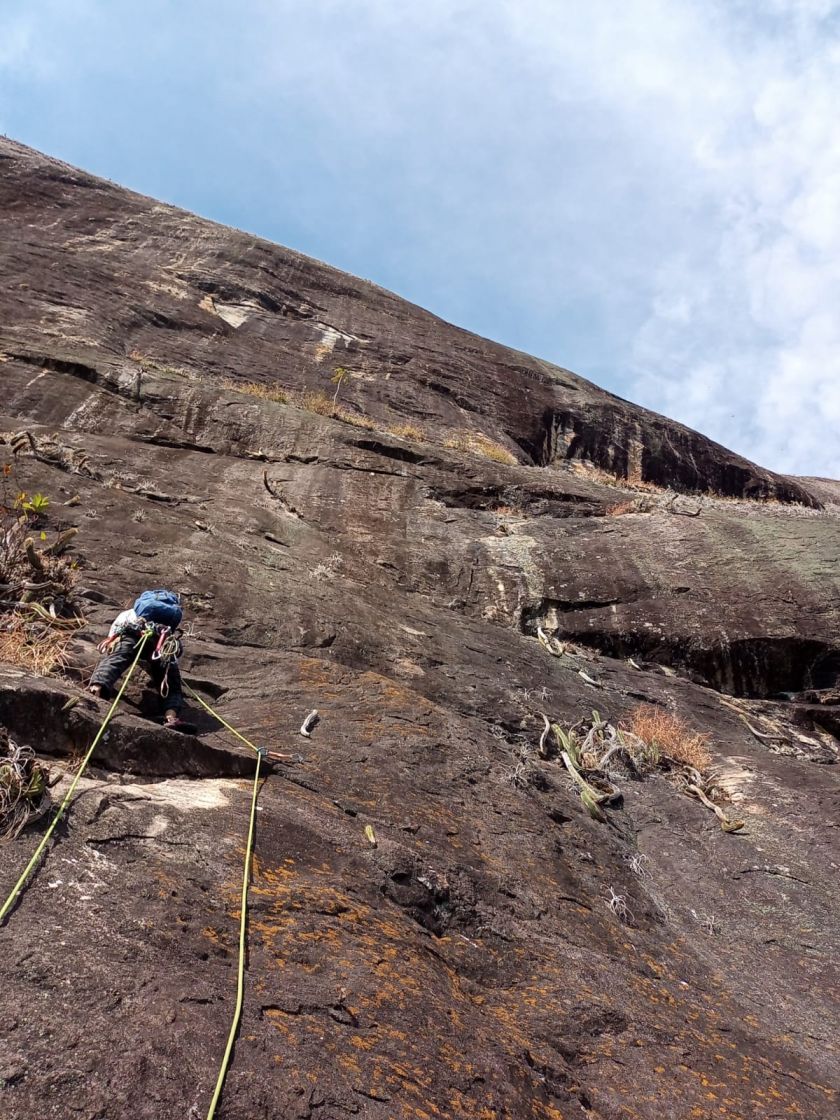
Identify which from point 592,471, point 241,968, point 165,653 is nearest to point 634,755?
point 165,653

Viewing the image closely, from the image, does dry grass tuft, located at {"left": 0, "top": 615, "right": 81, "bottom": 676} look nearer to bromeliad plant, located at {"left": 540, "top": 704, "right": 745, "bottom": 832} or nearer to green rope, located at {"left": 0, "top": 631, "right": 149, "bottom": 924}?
green rope, located at {"left": 0, "top": 631, "right": 149, "bottom": 924}

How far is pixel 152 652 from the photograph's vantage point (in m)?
5.32

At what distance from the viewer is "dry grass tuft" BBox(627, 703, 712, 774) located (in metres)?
7.50

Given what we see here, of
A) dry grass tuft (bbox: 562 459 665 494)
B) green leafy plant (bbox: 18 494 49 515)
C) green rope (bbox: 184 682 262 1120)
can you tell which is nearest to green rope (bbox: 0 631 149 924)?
green rope (bbox: 184 682 262 1120)

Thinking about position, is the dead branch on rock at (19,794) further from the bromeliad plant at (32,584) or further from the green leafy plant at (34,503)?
the green leafy plant at (34,503)

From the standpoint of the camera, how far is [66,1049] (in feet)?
6.81

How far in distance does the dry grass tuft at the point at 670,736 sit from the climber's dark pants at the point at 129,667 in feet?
15.7

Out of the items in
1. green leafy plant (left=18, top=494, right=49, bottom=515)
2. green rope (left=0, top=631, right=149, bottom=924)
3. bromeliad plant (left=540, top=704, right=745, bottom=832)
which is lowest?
bromeliad plant (left=540, top=704, right=745, bottom=832)

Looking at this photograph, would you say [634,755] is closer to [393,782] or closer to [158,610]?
[393,782]

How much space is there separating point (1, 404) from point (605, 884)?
394 inches

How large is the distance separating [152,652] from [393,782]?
6.63ft

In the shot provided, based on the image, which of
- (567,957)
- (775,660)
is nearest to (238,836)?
(567,957)

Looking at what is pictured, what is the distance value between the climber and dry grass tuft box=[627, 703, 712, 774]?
4.83 m

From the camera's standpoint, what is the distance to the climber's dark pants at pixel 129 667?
492cm
